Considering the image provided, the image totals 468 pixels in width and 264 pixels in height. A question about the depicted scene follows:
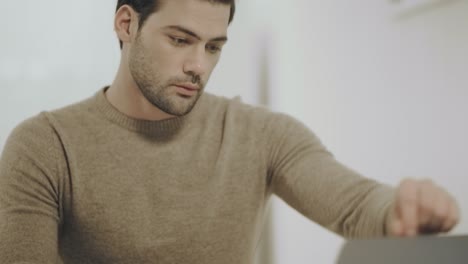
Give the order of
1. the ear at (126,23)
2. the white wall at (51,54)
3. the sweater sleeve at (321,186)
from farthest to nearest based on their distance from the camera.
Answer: the white wall at (51,54)
the ear at (126,23)
the sweater sleeve at (321,186)

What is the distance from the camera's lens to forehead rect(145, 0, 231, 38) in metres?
0.96

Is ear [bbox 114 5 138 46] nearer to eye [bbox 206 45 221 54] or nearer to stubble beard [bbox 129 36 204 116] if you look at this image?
stubble beard [bbox 129 36 204 116]

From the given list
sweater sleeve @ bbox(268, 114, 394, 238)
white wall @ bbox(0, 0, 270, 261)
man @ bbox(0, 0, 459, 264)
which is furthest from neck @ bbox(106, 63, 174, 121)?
white wall @ bbox(0, 0, 270, 261)

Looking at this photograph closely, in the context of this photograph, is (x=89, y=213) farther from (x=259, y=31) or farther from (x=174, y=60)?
(x=259, y=31)

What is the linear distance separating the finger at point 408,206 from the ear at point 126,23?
735mm

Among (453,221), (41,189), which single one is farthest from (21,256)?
(453,221)

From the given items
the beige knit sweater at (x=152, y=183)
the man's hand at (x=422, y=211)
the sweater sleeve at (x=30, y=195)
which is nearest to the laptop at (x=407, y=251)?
the man's hand at (x=422, y=211)

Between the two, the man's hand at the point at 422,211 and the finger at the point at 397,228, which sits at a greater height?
the man's hand at the point at 422,211

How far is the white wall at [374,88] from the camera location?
1003 mm

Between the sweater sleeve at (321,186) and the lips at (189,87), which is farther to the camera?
the lips at (189,87)

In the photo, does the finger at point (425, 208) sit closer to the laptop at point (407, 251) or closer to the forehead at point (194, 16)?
the laptop at point (407, 251)

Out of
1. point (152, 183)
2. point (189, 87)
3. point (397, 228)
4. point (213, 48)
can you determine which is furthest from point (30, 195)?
point (397, 228)

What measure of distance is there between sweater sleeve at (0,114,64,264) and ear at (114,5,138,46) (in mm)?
271

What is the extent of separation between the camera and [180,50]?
983 millimetres
